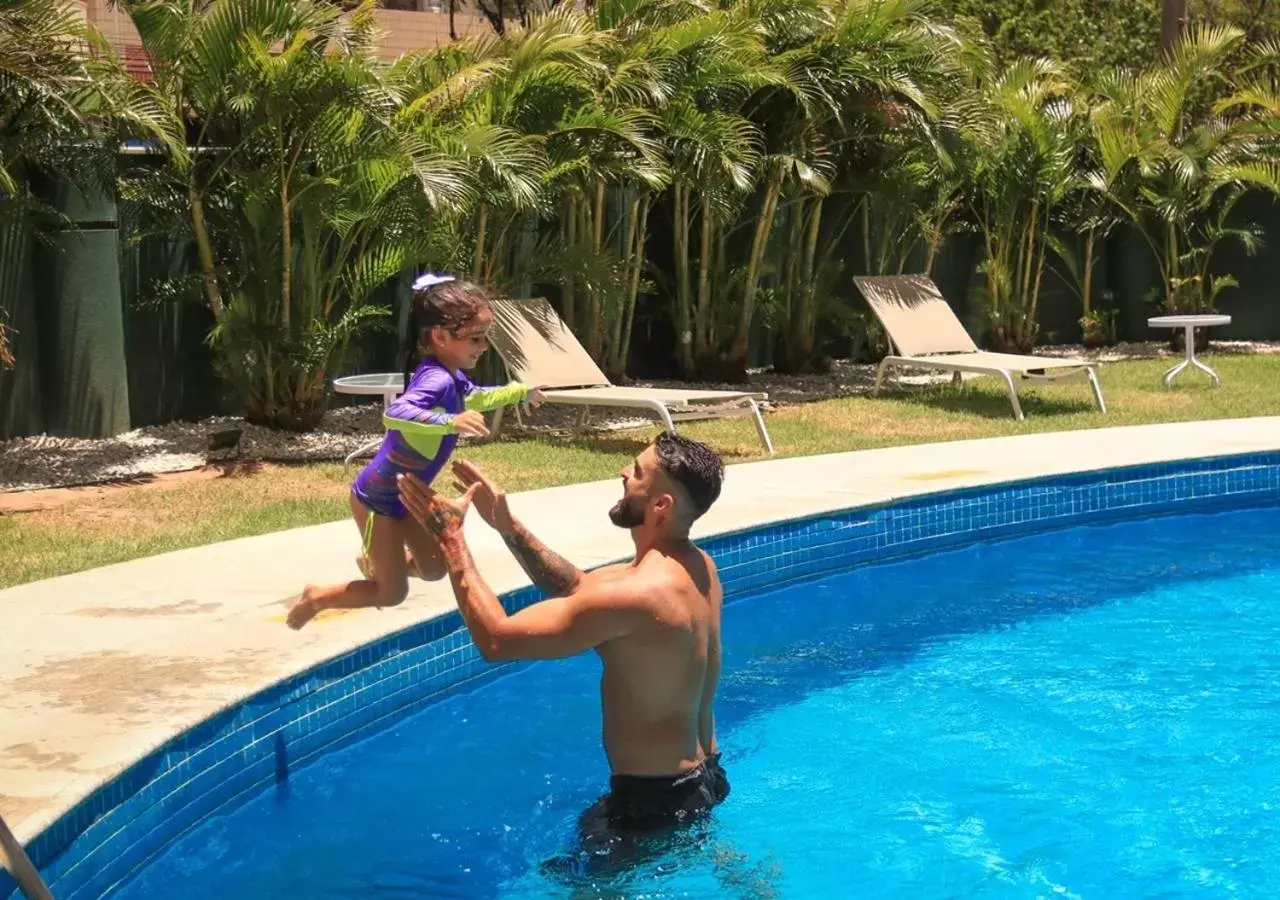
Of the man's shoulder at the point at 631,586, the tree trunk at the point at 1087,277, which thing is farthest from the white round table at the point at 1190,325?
the man's shoulder at the point at 631,586

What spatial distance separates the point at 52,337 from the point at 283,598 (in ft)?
17.1

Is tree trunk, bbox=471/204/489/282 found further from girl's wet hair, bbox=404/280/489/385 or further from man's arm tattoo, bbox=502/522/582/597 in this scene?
man's arm tattoo, bbox=502/522/582/597

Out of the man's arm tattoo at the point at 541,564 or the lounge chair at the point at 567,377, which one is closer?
the man's arm tattoo at the point at 541,564

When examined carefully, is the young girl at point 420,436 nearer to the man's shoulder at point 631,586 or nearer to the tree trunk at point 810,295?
the man's shoulder at point 631,586

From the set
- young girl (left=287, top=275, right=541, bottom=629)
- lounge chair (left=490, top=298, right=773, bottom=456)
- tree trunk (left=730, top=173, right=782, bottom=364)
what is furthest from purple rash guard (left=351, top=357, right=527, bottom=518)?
tree trunk (left=730, top=173, right=782, bottom=364)

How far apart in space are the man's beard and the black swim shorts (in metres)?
0.69

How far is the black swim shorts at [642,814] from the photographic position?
440cm

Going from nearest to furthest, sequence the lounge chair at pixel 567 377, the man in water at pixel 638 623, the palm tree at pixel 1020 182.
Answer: the man in water at pixel 638 623 → the lounge chair at pixel 567 377 → the palm tree at pixel 1020 182

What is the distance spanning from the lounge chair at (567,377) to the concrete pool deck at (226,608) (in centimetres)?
85

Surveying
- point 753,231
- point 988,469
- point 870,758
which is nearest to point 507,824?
point 870,758

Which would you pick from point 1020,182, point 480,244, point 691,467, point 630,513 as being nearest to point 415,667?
point 630,513

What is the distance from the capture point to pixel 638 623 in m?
4.15

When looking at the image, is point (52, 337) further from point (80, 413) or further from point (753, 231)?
point (753, 231)

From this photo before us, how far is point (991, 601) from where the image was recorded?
8086 mm
